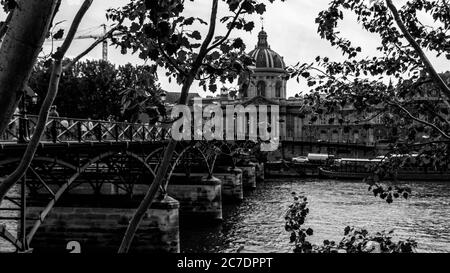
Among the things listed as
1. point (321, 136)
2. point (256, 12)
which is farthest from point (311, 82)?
point (321, 136)

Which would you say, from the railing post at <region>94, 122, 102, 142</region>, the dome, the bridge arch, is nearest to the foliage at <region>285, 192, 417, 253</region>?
the bridge arch

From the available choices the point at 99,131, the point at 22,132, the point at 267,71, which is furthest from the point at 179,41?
the point at 267,71

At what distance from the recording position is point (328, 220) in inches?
1485

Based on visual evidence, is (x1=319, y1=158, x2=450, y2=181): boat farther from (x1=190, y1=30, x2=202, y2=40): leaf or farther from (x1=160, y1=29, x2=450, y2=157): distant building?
(x1=190, y1=30, x2=202, y2=40): leaf

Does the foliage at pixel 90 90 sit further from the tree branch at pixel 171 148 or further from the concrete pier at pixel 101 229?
the tree branch at pixel 171 148

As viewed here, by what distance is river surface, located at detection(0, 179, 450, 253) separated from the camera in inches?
1181

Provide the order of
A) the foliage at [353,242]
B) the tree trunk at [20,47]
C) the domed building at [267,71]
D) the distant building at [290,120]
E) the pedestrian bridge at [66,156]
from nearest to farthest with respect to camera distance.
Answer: the tree trunk at [20,47] → the foliage at [353,242] → the pedestrian bridge at [66,156] → the distant building at [290,120] → the domed building at [267,71]

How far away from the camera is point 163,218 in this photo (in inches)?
1063

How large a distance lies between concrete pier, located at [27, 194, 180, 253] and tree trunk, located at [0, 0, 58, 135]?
926 inches

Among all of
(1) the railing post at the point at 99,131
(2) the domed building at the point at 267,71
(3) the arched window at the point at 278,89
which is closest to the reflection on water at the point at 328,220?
(1) the railing post at the point at 99,131

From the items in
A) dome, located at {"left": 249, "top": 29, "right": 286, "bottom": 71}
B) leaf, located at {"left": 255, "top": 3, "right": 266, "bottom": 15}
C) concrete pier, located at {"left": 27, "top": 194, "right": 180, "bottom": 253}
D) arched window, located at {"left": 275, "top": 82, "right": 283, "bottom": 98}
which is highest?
dome, located at {"left": 249, "top": 29, "right": 286, "bottom": 71}

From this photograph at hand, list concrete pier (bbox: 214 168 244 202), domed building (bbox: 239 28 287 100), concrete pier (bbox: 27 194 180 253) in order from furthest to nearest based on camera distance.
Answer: domed building (bbox: 239 28 287 100)
concrete pier (bbox: 214 168 244 202)
concrete pier (bbox: 27 194 180 253)

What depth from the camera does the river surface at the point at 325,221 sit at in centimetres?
3000

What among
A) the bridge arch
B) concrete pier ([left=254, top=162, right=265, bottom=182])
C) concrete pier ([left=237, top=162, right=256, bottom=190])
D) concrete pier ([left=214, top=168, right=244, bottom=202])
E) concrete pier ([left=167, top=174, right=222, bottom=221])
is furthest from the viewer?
concrete pier ([left=254, top=162, right=265, bottom=182])
